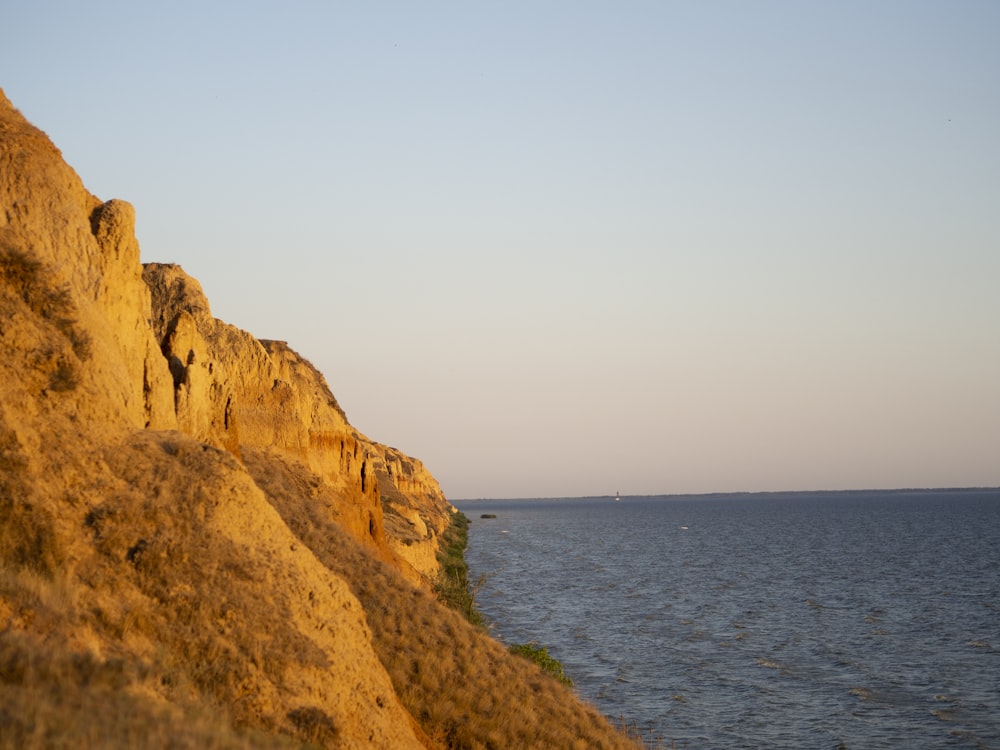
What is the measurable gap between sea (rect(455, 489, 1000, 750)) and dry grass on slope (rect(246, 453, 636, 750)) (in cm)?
884

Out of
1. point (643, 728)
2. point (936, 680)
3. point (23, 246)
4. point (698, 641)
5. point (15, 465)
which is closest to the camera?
point (15, 465)

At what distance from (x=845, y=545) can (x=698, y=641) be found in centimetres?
7653

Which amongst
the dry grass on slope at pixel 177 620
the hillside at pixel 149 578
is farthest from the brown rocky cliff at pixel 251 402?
the dry grass on slope at pixel 177 620

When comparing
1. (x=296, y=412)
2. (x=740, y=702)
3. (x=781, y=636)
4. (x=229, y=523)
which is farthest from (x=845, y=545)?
(x=229, y=523)

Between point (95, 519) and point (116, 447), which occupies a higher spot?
point (116, 447)

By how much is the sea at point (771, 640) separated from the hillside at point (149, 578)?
1269cm

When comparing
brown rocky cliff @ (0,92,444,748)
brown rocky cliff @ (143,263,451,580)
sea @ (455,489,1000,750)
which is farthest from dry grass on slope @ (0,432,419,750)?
sea @ (455,489,1000,750)

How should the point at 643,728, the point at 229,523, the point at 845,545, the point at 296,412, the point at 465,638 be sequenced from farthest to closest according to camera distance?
the point at 845,545, the point at 296,412, the point at 643,728, the point at 465,638, the point at 229,523

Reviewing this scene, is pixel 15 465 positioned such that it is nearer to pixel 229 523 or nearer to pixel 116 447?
pixel 116 447

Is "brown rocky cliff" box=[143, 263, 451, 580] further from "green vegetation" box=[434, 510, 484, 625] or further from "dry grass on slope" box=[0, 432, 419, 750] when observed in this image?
"dry grass on slope" box=[0, 432, 419, 750]

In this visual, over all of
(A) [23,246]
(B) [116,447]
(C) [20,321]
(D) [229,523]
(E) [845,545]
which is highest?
(A) [23,246]

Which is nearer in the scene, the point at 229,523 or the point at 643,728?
the point at 229,523

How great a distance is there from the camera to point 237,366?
102 feet

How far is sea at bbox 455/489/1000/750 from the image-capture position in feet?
101
